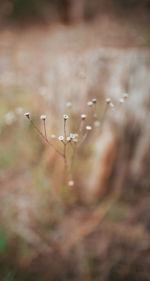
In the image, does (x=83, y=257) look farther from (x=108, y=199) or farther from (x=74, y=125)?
(x=74, y=125)

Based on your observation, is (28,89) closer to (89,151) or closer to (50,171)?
(50,171)

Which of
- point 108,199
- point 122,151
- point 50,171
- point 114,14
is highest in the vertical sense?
point 114,14

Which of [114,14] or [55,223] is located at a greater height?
[114,14]

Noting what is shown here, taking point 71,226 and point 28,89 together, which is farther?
point 28,89

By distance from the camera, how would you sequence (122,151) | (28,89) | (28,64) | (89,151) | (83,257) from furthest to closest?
(28,64) → (28,89) → (122,151) → (89,151) → (83,257)

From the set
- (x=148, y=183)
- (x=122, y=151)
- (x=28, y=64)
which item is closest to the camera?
(x=122, y=151)

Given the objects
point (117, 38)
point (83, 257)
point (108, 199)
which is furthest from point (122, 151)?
point (117, 38)
